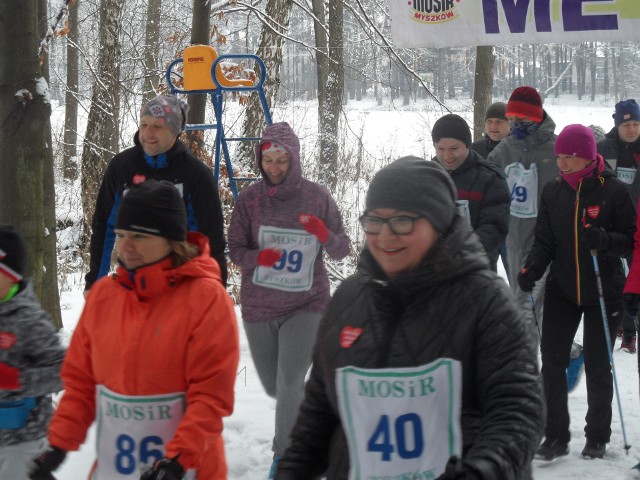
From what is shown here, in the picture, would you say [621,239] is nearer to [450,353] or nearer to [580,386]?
[580,386]

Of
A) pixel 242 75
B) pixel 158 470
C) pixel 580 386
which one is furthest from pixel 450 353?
pixel 242 75

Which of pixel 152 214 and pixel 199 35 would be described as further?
pixel 199 35

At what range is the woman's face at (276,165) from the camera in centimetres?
520

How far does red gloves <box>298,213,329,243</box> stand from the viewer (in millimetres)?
5188

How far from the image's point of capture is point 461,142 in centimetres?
570

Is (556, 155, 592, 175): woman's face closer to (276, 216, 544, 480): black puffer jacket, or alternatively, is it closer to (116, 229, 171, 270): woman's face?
(116, 229, 171, 270): woman's face

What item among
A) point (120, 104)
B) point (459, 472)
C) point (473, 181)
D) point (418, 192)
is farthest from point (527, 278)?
point (120, 104)

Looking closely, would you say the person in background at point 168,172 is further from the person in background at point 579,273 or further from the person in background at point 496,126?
the person in background at point 496,126

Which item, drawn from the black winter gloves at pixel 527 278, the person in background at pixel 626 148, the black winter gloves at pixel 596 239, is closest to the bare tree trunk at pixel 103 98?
the person in background at pixel 626 148

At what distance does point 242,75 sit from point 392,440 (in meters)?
9.30

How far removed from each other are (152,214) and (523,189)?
171 inches

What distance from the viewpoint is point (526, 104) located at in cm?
666

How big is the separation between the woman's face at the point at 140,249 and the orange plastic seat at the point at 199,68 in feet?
15.2

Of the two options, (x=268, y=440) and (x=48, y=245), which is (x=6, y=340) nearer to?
(x=268, y=440)
